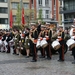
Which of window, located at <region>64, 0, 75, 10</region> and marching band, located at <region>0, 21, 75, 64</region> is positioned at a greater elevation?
window, located at <region>64, 0, 75, 10</region>

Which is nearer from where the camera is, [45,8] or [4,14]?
[4,14]

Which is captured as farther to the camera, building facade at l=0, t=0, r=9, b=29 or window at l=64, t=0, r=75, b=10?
building facade at l=0, t=0, r=9, b=29

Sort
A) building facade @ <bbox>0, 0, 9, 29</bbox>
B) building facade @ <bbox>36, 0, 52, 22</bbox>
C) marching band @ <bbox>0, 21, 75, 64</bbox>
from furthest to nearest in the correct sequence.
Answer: building facade @ <bbox>36, 0, 52, 22</bbox>, building facade @ <bbox>0, 0, 9, 29</bbox>, marching band @ <bbox>0, 21, 75, 64</bbox>

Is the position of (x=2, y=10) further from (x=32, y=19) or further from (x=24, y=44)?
(x=24, y=44)

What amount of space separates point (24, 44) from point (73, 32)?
5.23 m

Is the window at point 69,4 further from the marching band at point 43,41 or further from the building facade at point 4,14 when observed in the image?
the marching band at point 43,41

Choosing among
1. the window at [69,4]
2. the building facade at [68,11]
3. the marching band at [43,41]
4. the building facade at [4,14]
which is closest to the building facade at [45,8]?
the building facade at [4,14]

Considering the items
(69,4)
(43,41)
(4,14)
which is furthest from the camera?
(4,14)

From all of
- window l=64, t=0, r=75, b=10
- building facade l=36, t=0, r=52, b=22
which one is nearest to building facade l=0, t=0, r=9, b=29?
building facade l=36, t=0, r=52, b=22

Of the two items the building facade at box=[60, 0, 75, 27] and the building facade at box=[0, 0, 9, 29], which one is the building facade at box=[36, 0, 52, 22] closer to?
the building facade at box=[0, 0, 9, 29]

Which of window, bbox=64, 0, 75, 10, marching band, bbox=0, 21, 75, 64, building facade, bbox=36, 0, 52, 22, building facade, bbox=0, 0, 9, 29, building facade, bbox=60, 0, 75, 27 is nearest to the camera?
marching band, bbox=0, 21, 75, 64

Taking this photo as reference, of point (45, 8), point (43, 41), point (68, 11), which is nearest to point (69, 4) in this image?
point (68, 11)

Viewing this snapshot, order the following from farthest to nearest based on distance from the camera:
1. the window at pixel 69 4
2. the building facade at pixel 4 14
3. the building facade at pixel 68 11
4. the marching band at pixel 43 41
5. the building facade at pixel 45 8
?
the building facade at pixel 45 8 < the building facade at pixel 4 14 < the window at pixel 69 4 < the building facade at pixel 68 11 < the marching band at pixel 43 41

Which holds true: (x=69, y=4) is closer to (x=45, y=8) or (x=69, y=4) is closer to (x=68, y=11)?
(x=68, y=11)
